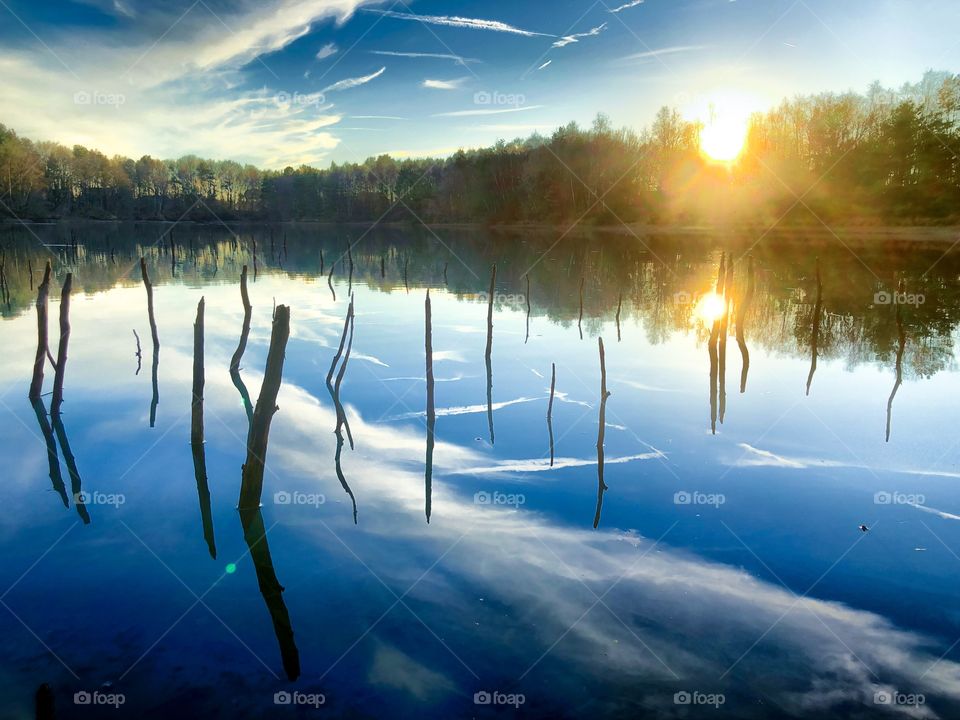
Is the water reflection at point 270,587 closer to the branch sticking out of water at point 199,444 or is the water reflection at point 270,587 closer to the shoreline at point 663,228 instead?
the branch sticking out of water at point 199,444

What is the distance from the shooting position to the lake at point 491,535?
707 centimetres

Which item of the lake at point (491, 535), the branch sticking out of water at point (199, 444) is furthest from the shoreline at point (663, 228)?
the branch sticking out of water at point (199, 444)

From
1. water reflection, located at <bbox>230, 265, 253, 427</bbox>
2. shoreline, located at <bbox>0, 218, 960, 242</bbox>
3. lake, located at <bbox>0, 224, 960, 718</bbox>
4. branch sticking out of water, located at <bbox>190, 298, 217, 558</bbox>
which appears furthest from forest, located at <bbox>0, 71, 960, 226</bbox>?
branch sticking out of water, located at <bbox>190, 298, 217, 558</bbox>

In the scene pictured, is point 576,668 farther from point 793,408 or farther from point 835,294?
point 835,294

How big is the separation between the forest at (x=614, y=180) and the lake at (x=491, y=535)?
146ft

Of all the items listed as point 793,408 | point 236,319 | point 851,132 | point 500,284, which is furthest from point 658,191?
point 793,408

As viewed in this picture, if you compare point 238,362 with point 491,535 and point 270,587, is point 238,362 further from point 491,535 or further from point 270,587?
point 491,535

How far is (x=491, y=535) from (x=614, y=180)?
282ft

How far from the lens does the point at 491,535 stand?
10297 millimetres

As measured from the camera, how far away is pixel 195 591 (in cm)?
877

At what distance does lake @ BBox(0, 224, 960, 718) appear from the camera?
7.07 meters

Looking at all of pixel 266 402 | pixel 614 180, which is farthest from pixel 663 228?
pixel 266 402

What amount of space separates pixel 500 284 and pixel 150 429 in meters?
28.4

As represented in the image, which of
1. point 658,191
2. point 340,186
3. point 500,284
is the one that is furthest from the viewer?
point 340,186
